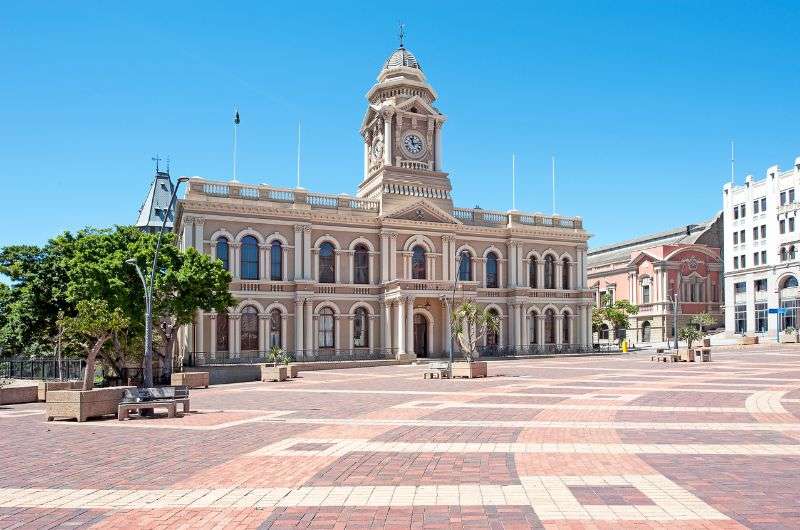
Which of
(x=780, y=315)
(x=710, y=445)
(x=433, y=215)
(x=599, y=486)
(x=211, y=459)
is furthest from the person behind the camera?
(x=780, y=315)

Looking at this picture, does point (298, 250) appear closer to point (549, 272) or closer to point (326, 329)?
point (326, 329)

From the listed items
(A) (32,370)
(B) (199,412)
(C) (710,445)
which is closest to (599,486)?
(C) (710,445)

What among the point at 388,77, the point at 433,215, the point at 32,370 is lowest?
the point at 32,370

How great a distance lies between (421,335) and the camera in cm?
5591

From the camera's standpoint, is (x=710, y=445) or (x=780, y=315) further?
(x=780, y=315)

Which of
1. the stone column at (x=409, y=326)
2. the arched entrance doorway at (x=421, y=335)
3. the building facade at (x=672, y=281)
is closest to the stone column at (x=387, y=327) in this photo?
the stone column at (x=409, y=326)

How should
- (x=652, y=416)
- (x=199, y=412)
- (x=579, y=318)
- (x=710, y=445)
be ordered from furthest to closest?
(x=579, y=318)
(x=199, y=412)
(x=652, y=416)
(x=710, y=445)

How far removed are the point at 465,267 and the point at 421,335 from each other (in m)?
6.76

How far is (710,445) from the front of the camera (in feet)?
43.7

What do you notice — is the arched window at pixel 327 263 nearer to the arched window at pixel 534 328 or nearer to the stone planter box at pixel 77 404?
the arched window at pixel 534 328

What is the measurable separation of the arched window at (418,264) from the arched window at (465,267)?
129 inches

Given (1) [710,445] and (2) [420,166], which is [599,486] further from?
(2) [420,166]

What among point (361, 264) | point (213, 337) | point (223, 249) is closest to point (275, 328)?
point (213, 337)

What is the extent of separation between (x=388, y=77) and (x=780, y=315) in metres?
46.5
